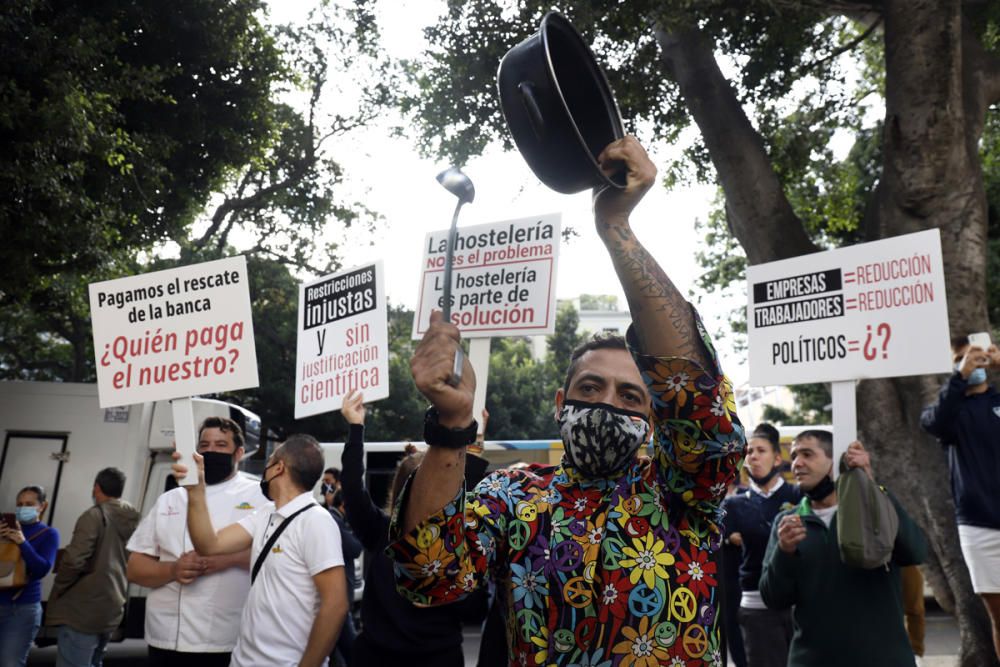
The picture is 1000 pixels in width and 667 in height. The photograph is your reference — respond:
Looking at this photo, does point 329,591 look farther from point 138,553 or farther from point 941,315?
point 941,315

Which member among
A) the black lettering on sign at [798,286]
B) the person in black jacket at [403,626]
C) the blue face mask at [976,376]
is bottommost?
the person in black jacket at [403,626]

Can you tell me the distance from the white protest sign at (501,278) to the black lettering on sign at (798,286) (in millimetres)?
1329

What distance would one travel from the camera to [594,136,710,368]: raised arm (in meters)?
1.86

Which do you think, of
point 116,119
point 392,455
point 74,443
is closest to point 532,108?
point 116,119

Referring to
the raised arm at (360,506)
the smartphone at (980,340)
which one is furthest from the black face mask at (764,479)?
the raised arm at (360,506)

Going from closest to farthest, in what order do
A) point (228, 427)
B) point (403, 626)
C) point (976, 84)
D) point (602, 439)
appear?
point (602, 439) < point (403, 626) < point (228, 427) < point (976, 84)

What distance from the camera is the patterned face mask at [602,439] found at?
209 cm

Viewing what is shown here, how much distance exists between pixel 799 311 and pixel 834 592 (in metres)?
2.01

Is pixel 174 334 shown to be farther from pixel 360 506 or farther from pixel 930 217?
pixel 930 217

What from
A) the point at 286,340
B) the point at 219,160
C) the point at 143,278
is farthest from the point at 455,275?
the point at 286,340

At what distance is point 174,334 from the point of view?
5.75m

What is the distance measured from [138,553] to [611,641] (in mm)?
3616

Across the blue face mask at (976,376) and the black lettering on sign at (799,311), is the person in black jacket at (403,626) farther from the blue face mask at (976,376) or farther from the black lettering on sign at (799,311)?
the blue face mask at (976,376)

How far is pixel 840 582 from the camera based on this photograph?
4.29m
